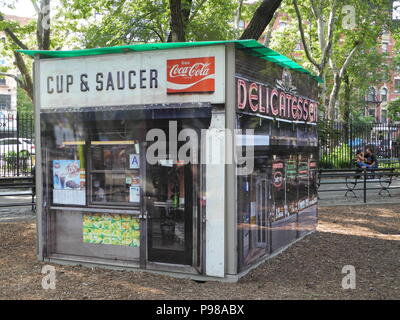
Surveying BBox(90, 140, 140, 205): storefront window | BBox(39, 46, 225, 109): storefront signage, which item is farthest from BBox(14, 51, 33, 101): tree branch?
Answer: BBox(90, 140, 140, 205): storefront window

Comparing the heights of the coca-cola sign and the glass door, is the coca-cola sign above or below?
above

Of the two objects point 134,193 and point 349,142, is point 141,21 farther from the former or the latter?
point 134,193

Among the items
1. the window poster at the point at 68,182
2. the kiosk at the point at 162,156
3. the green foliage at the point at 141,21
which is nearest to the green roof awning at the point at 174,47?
the kiosk at the point at 162,156

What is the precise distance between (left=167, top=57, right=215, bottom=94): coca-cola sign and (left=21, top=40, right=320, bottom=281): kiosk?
14 mm

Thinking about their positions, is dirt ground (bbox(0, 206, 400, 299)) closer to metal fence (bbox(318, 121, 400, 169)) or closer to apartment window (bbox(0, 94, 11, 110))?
metal fence (bbox(318, 121, 400, 169))

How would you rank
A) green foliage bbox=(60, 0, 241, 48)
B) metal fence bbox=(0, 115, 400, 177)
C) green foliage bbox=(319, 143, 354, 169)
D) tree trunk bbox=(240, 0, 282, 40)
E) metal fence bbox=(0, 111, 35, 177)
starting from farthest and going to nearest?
green foliage bbox=(319, 143, 354, 169) < metal fence bbox=(0, 115, 400, 177) < metal fence bbox=(0, 111, 35, 177) < green foliage bbox=(60, 0, 241, 48) < tree trunk bbox=(240, 0, 282, 40)

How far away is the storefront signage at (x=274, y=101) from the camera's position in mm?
6695

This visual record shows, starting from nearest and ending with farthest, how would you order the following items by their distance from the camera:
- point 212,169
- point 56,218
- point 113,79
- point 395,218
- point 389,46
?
point 212,169 < point 113,79 < point 56,218 < point 395,218 < point 389,46

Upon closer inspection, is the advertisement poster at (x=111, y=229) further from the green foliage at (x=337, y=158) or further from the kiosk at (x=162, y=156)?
the green foliage at (x=337, y=158)

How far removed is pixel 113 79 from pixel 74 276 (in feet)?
9.35

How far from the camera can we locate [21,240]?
9.52 m

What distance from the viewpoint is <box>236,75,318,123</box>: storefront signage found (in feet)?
22.0

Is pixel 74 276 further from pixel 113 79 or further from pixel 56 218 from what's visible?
pixel 113 79

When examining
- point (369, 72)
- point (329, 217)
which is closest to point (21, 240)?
point (329, 217)
